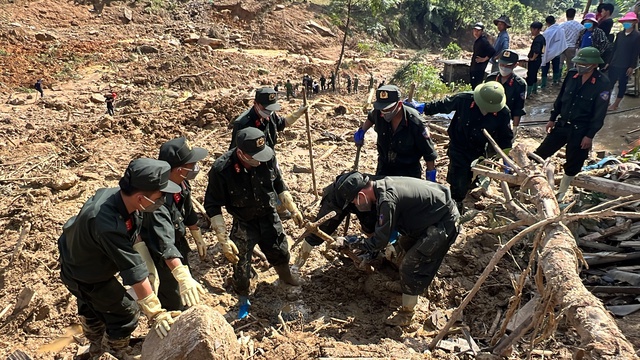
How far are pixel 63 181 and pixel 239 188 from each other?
12.1 feet

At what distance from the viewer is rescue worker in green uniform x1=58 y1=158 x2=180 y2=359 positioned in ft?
9.51

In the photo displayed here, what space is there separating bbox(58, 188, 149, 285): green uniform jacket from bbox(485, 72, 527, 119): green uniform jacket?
499 centimetres

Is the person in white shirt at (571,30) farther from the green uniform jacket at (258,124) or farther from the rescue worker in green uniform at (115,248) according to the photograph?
the rescue worker in green uniform at (115,248)

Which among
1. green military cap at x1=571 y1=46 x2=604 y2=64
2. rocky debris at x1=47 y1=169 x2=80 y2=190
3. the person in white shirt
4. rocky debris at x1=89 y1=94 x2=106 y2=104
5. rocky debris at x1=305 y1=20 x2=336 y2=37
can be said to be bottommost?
rocky debris at x1=47 y1=169 x2=80 y2=190

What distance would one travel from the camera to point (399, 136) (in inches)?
190

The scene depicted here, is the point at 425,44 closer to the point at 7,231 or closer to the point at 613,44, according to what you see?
the point at 613,44

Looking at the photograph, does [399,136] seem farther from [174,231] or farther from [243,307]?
[174,231]

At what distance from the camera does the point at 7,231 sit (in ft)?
18.0

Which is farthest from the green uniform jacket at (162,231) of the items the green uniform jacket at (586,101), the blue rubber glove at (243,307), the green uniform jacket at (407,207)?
the green uniform jacket at (586,101)

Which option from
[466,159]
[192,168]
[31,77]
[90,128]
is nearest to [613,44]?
[466,159]

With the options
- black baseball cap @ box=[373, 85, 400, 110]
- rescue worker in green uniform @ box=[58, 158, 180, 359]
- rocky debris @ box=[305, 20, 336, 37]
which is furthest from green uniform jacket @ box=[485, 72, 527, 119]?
rocky debris @ box=[305, 20, 336, 37]

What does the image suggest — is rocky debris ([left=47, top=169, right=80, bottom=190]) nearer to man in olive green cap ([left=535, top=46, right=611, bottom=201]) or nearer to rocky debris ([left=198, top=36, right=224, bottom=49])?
man in olive green cap ([left=535, top=46, right=611, bottom=201])

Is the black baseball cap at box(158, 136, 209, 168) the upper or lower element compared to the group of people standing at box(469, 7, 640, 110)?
lower

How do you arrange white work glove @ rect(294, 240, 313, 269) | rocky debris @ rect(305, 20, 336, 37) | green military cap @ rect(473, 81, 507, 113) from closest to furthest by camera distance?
white work glove @ rect(294, 240, 313, 269) → green military cap @ rect(473, 81, 507, 113) → rocky debris @ rect(305, 20, 336, 37)
